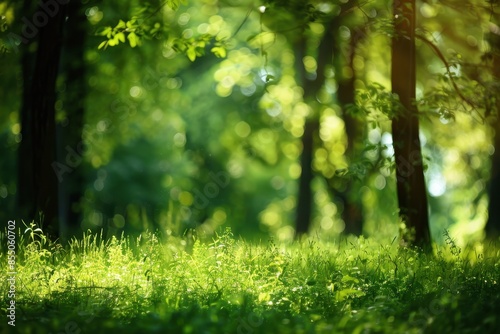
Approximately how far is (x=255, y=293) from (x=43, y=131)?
5.72 meters

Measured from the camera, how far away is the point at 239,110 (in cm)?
2498

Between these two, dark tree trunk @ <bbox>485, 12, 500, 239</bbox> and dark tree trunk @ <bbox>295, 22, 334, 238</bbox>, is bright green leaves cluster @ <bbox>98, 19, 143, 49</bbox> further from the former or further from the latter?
dark tree trunk @ <bbox>295, 22, 334, 238</bbox>

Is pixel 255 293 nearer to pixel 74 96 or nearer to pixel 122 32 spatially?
pixel 122 32

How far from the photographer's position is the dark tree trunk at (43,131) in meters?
11.6

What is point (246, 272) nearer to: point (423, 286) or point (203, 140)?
point (423, 286)

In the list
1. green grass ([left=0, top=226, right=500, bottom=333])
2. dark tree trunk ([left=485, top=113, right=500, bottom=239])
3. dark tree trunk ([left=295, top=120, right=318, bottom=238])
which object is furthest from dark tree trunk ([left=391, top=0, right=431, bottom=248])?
dark tree trunk ([left=295, top=120, right=318, bottom=238])

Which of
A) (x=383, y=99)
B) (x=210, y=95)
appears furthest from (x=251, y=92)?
(x=383, y=99)

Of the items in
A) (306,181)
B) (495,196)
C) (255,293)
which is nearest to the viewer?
(255,293)

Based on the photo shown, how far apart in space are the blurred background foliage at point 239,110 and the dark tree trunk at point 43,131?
2.44 feet

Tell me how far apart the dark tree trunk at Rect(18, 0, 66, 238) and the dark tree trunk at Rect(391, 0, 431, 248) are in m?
5.68

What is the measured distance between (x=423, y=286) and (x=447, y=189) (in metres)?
22.9

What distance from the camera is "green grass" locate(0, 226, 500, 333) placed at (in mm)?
6191

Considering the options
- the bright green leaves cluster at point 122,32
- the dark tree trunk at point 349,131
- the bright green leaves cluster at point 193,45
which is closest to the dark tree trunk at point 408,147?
the bright green leaves cluster at point 193,45

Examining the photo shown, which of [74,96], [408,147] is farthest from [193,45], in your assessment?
[74,96]
